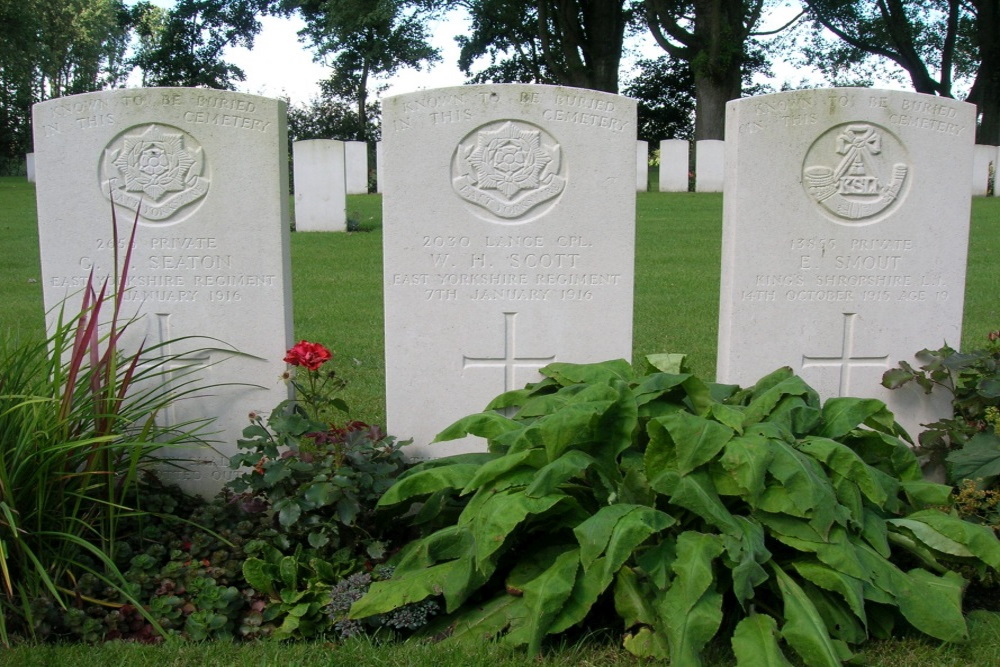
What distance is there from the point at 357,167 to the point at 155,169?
16.1 metres

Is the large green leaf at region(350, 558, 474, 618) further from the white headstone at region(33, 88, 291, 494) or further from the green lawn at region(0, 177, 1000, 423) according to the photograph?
the green lawn at region(0, 177, 1000, 423)

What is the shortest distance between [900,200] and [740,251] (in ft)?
2.82

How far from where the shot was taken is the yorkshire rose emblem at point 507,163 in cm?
443

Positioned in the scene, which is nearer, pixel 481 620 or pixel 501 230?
pixel 481 620

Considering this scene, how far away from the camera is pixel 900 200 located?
4.69 m

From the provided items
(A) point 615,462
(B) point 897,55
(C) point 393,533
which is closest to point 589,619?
(A) point 615,462

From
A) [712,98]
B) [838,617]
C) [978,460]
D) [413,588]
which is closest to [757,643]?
[838,617]

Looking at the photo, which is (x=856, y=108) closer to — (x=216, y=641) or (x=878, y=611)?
(x=878, y=611)

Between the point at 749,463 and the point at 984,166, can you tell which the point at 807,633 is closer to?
the point at 749,463

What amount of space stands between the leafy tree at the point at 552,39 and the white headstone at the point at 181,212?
22534 millimetres

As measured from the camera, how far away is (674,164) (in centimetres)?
2022

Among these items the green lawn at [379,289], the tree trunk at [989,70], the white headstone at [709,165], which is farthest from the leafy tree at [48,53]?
the tree trunk at [989,70]

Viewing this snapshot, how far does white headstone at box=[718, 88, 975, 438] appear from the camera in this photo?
4559 millimetres

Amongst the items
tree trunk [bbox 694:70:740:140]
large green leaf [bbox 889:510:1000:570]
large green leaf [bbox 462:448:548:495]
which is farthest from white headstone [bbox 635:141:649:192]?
large green leaf [bbox 462:448:548:495]
